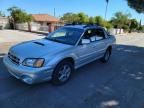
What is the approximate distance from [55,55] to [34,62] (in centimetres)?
56

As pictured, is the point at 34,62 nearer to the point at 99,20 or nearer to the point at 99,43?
the point at 99,43

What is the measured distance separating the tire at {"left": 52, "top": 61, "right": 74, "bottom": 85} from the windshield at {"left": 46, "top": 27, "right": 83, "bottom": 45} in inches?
28.6

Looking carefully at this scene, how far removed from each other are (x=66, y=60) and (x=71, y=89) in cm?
79

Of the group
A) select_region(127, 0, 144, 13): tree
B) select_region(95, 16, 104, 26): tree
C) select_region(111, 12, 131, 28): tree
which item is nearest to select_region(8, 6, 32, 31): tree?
select_region(95, 16, 104, 26): tree

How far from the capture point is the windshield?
5.36m

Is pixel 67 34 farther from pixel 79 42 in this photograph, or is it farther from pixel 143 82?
pixel 143 82

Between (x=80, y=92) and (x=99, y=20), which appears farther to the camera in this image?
(x=99, y=20)

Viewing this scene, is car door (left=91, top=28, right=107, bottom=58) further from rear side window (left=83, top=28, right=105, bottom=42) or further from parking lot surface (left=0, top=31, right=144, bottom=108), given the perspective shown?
parking lot surface (left=0, top=31, right=144, bottom=108)

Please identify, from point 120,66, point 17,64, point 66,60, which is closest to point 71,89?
point 66,60

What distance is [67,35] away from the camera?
5.72 m

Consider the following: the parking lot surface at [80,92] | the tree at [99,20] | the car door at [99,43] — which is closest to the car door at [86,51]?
the car door at [99,43]

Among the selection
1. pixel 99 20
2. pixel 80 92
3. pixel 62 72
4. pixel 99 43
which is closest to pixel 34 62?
pixel 62 72

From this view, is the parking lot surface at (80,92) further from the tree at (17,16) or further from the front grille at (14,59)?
the tree at (17,16)

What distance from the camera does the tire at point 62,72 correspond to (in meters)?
4.57
